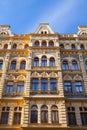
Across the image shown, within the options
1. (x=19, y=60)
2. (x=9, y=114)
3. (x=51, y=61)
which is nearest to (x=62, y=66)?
(x=51, y=61)

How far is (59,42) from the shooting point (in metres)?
29.3

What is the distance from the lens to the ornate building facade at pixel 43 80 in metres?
20.1

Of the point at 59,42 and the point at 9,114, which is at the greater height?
the point at 59,42

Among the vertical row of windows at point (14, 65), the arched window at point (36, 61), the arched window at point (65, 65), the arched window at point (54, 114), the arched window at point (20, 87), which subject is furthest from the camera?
the vertical row of windows at point (14, 65)

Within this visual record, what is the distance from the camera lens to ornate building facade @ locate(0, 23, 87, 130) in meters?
20.1

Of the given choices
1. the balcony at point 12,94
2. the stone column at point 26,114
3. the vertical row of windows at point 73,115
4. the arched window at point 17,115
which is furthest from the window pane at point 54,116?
the balcony at point 12,94

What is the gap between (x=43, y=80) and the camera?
23.6 meters

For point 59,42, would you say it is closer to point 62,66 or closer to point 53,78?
point 62,66

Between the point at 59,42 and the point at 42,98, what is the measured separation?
11.4 m

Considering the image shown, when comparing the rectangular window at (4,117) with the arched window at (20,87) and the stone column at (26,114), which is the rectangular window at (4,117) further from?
the arched window at (20,87)

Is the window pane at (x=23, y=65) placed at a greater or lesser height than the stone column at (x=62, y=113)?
greater

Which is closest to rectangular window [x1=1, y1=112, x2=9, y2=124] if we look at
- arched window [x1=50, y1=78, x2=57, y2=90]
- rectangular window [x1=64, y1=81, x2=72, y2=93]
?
arched window [x1=50, y1=78, x2=57, y2=90]

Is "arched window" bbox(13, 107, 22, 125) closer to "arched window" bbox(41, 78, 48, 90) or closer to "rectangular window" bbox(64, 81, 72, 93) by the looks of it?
"arched window" bbox(41, 78, 48, 90)

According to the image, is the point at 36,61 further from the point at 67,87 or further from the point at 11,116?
the point at 11,116
